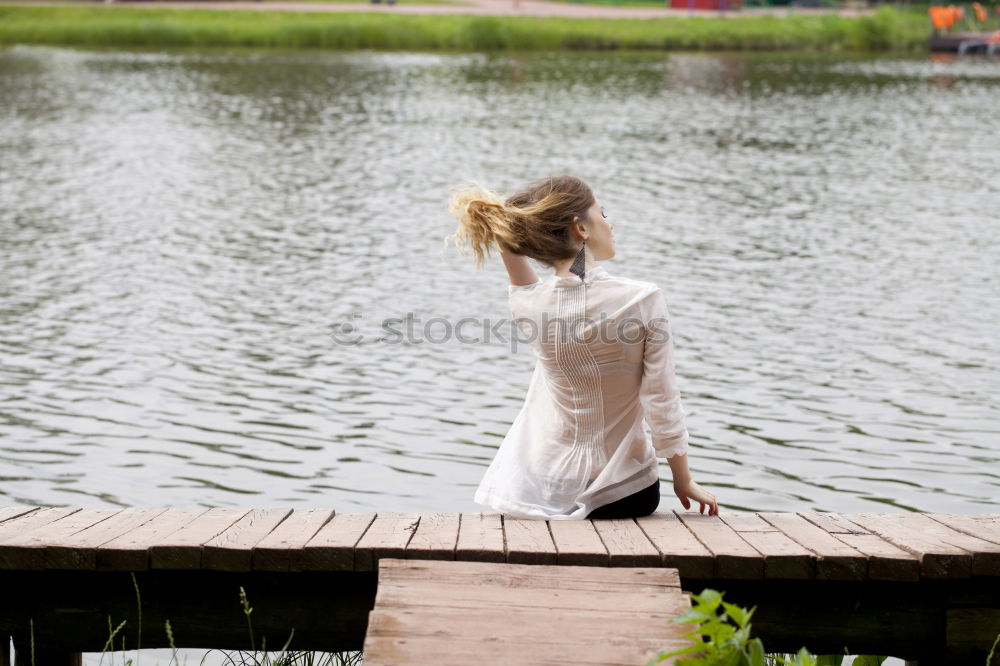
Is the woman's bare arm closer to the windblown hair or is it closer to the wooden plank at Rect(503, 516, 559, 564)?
the windblown hair

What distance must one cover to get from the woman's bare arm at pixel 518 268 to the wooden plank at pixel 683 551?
991 millimetres

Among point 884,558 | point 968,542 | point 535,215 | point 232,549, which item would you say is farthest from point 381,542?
point 968,542

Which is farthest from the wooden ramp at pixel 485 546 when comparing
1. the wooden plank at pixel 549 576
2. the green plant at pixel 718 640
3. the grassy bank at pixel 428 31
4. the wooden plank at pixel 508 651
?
the grassy bank at pixel 428 31

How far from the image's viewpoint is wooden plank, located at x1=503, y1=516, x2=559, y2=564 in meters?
3.65

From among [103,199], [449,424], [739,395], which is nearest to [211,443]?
[449,424]

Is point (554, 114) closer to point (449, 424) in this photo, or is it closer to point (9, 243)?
point (9, 243)

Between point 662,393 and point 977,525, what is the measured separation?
108 cm

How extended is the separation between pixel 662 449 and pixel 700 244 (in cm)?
968

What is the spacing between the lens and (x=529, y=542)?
3.75m

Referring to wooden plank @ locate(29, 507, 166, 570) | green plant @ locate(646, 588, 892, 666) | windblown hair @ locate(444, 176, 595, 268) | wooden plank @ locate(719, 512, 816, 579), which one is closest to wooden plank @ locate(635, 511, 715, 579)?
wooden plank @ locate(719, 512, 816, 579)

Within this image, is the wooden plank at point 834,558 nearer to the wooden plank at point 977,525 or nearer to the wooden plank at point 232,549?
the wooden plank at point 977,525

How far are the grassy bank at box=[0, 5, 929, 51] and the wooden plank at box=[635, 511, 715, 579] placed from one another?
39344 mm

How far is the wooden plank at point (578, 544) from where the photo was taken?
144 inches

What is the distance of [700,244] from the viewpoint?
44.5 ft
